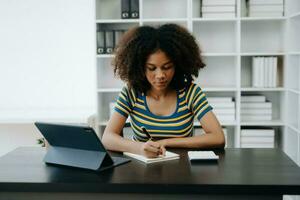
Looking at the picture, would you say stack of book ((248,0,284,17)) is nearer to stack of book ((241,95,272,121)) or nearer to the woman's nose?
stack of book ((241,95,272,121))

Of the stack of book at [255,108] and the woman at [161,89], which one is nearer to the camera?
the woman at [161,89]

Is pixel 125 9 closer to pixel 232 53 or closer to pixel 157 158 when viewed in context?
pixel 232 53

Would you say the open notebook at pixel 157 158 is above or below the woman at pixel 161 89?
below

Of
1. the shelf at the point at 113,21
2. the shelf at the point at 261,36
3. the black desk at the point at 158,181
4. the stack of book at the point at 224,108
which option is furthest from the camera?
the shelf at the point at 261,36

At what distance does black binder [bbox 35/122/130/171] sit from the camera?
5.04 feet

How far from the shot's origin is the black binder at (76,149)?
1.54m

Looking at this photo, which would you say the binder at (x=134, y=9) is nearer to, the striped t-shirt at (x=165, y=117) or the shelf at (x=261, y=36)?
the shelf at (x=261, y=36)

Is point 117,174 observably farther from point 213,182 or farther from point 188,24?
A: point 188,24

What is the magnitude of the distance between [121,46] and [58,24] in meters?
1.78

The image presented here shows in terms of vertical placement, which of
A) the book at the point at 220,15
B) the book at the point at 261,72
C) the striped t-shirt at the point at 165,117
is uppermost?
the book at the point at 220,15

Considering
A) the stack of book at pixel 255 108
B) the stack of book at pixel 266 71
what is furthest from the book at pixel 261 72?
the stack of book at pixel 255 108

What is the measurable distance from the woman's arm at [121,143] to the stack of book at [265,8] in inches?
75.9

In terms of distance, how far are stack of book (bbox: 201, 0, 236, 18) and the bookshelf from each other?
5cm

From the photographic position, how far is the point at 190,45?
2.19 m
